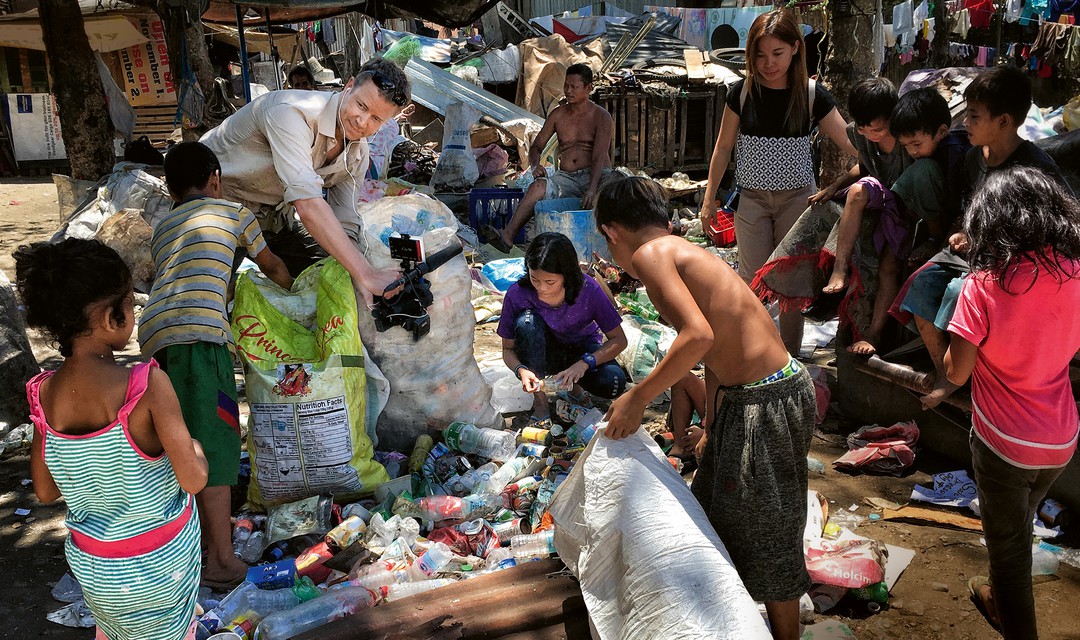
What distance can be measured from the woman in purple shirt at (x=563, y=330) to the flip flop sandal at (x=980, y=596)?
183 cm

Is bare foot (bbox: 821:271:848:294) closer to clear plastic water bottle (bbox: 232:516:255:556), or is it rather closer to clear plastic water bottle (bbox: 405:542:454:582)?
clear plastic water bottle (bbox: 405:542:454:582)

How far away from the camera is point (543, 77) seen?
11.5 m

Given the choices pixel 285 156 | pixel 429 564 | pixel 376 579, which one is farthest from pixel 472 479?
pixel 285 156

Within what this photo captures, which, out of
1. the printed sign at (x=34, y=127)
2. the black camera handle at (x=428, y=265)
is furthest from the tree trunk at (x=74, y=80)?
the printed sign at (x=34, y=127)

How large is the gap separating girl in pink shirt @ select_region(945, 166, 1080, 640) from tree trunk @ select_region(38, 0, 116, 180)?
6006 millimetres

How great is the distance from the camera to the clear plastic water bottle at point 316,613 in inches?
100

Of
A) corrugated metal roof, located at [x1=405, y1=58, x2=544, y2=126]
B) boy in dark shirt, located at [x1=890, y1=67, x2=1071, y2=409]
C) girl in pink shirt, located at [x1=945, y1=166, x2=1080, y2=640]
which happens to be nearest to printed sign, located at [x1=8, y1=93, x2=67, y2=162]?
corrugated metal roof, located at [x1=405, y1=58, x2=544, y2=126]

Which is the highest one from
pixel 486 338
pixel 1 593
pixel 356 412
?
pixel 356 412

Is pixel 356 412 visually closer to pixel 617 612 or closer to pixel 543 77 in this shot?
pixel 617 612

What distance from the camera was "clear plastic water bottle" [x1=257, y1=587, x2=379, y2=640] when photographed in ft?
8.35

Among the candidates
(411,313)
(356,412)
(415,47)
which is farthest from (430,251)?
(415,47)

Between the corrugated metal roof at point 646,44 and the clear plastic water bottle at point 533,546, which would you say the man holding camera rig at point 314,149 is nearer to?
the clear plastic water bottle at point 533,546

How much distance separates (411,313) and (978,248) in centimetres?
223

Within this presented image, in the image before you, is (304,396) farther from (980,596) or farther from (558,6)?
(558,6)
